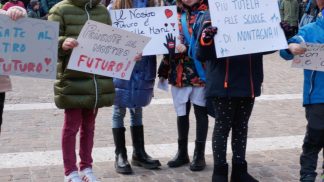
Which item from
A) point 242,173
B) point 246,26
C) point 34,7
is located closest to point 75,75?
point 246,26

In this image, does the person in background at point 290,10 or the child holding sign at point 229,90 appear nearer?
the child holding sign at point 229,90

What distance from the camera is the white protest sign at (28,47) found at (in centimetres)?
409

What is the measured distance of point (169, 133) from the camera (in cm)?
685

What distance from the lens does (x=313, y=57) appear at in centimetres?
435

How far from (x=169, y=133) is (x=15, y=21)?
10.5ft

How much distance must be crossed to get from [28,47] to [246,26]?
5.68 feet

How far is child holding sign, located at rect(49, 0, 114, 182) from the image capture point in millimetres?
4406

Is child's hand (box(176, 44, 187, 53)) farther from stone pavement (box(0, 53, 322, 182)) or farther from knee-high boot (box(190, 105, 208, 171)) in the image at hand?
stone pavement (box(0, 53, 322, 182))

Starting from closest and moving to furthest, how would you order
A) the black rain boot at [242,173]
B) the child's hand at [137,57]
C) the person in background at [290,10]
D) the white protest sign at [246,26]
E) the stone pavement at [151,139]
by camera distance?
the white protest sign at [246,26] → the child's hand at [137,57] → the black rain boot at [242,173] → the stone pavement at [151,139] → the person in background at [290,10]

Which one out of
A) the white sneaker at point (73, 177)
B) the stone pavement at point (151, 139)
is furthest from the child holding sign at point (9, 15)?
the stone pavement at point (151, 139)

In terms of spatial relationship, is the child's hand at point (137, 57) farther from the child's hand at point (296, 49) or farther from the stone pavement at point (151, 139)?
the child's hand at point (296, 49)

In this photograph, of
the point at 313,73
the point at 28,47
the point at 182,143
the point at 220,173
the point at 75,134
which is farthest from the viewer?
the point at 182,143

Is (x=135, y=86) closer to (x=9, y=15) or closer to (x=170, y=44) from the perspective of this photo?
(x=170, y=44)

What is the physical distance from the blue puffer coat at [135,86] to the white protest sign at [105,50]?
452 mm
